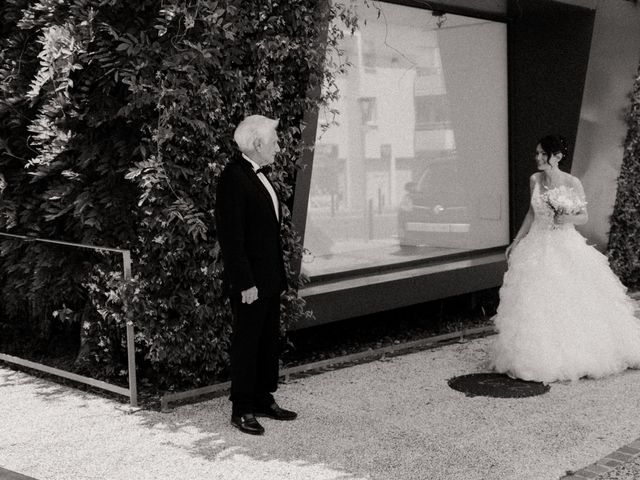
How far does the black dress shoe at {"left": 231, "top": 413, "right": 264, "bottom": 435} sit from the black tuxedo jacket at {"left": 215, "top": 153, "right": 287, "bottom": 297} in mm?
815

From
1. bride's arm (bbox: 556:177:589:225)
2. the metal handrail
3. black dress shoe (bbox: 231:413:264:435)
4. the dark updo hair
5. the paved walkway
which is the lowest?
the paved walkway

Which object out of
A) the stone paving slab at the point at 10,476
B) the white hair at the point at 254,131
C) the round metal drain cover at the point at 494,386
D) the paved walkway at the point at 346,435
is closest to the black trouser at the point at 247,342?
the paved walkway at the point at 346,435

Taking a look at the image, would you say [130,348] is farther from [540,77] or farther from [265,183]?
[540,77]

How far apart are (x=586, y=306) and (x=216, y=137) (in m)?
3.35

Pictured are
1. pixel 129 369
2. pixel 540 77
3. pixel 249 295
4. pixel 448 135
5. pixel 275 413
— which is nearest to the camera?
pixel 249 295

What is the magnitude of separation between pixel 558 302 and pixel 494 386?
2.94 feet

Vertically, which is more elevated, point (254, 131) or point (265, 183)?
point (254, 131)

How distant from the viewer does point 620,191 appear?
11.5m

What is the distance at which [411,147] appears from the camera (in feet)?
31.8

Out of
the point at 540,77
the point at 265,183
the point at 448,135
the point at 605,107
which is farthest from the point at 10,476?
the point at 605,107

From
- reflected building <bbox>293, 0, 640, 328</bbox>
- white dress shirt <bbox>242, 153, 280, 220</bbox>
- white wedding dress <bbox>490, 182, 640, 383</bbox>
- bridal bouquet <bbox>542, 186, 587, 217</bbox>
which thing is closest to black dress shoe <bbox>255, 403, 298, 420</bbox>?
white dress shirt <bbox>242, 153, 280, 220</bbox>

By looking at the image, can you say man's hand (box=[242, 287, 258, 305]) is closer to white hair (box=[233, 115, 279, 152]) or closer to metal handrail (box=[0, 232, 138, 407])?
white hair (box=[233, 115, 279, 152])

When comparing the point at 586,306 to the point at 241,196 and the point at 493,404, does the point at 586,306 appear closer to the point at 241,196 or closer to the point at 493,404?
the point at 493,404

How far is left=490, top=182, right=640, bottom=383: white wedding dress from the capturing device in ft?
22.7
